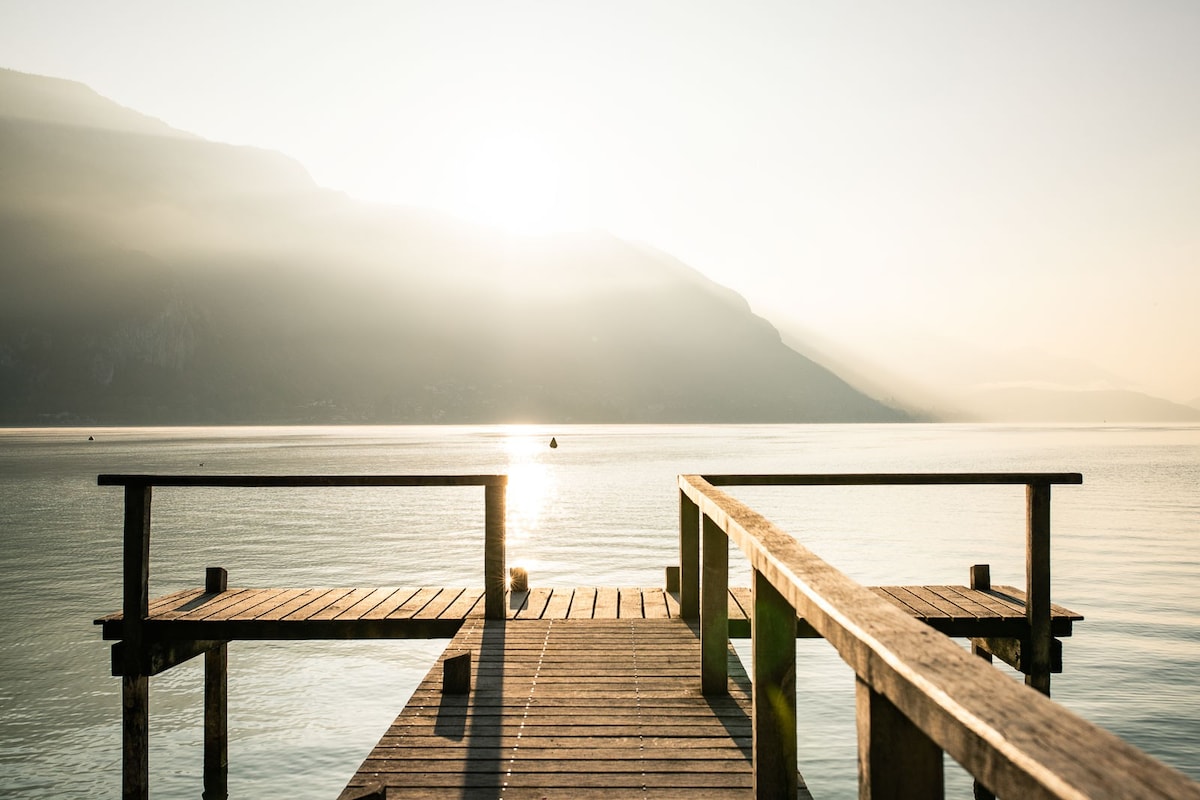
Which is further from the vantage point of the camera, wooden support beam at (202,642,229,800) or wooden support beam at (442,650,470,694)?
wooden support beam at (202,642,229,800)

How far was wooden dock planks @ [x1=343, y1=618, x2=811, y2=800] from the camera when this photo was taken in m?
3.87

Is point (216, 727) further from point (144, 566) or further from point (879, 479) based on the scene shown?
point (879, 479)

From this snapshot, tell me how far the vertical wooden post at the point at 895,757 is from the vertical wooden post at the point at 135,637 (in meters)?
6.86

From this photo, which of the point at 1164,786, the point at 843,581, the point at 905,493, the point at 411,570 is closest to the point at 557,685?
the point at 843,581

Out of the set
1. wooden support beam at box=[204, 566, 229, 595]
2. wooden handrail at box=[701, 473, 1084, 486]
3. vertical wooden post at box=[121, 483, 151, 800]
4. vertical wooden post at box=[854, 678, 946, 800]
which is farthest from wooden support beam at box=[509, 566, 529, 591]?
vertical wooden post at box=[854, 678, 946, 800]

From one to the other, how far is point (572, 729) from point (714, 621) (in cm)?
116

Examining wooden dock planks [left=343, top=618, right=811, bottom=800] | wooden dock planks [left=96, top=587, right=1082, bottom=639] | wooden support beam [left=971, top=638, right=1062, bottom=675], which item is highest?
wooden dock planks [left=343, top=618, right=811, bottom=800]

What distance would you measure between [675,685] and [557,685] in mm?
777

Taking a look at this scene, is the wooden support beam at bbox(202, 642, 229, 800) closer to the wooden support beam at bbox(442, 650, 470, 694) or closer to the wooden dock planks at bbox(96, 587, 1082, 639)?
the wooden dock planks at bbox(96, 587, 1082, 639)

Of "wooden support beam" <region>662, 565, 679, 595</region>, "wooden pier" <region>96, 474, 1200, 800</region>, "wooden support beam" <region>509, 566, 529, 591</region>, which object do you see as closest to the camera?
"wooden pier" <region>96, 474, 1200, 800</region>

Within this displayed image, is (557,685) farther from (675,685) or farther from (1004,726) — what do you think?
(1004,726)

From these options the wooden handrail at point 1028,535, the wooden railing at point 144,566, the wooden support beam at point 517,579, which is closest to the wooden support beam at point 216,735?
the wooden railing at point 144,566

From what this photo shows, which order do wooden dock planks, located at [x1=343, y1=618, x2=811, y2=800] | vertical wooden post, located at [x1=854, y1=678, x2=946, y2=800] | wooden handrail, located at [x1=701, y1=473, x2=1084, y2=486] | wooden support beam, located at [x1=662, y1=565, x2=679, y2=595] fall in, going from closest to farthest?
1. vertical wooden post, located at [x1=854, y1=678, x2=946, y2=800]
2. wooden dock planks, located at [x1=343, y1=618, x2=811, y2=800]
3. wooden handrail, located at [x1=701, y1=473, x2=1084, y2=486]
4. wooden support beam, located at [x1=662, y1=565, x2=679, y2=595]

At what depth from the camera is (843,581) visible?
2170 mm
